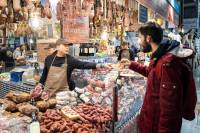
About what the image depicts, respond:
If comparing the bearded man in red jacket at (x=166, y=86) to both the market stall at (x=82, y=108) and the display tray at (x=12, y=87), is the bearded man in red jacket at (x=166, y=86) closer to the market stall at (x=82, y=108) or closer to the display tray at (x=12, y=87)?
the market stall at (x=82, y=108)

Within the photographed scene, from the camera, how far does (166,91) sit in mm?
3080

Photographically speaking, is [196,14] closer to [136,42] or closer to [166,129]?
[136,42]

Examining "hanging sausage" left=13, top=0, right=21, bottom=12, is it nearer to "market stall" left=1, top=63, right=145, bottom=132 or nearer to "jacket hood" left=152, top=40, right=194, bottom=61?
"market stall" left=1, top=63, right=145, bottom=132

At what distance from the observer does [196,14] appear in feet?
91.4

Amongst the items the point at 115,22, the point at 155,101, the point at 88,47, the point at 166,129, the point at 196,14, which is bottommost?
the point at 166,129

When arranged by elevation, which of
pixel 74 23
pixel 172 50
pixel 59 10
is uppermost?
pixel 59 10

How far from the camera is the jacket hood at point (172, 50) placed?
10.3 feet

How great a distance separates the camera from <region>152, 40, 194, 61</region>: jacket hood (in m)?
3.15

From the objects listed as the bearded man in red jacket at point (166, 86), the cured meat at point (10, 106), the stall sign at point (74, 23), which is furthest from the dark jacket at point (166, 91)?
the stall sign at point (74, 23)

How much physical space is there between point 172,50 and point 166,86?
1.28 feet

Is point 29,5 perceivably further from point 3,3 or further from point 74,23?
point 74,23

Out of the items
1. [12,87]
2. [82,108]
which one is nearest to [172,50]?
[82,108]

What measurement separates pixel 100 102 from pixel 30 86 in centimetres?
151

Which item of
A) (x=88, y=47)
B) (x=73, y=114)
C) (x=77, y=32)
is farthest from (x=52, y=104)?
(x=88, y=47)
